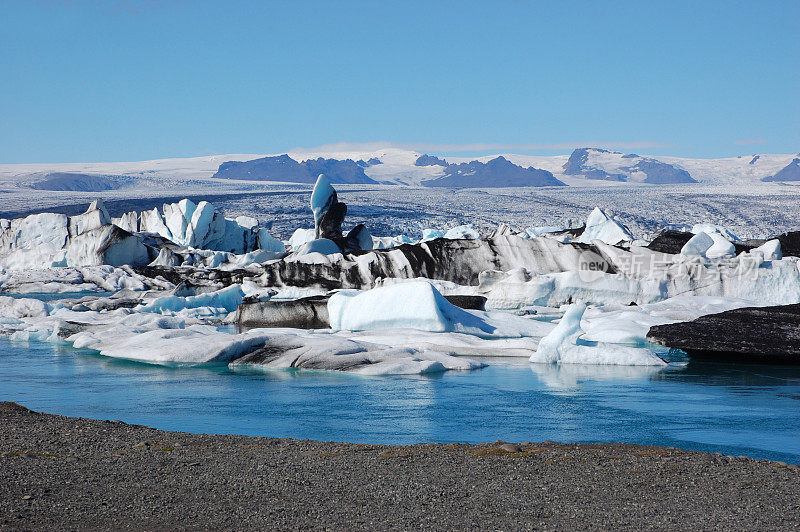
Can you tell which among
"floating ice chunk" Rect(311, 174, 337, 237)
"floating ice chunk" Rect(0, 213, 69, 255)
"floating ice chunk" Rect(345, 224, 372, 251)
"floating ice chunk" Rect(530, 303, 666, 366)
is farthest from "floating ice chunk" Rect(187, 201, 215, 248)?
"floating ice chunk" Rect(530, 303, 666, 366)

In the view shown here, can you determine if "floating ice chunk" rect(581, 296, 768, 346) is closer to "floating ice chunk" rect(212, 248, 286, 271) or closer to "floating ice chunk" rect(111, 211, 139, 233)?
"floating ice chunk" rect(212, 248, 286, 271)

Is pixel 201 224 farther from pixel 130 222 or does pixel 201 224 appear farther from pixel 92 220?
pixel 130 222

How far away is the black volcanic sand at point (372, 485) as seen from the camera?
3430mm

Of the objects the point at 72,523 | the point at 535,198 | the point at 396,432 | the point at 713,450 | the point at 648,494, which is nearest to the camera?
the point at 72,523

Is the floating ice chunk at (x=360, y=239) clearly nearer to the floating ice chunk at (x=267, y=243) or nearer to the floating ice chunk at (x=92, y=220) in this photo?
the floating ice chunk at (x=267, y=243)

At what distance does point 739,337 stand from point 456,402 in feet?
15.0

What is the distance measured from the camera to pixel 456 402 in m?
7.22

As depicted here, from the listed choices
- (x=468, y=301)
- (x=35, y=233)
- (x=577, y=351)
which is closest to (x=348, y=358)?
(x=577, y=351)

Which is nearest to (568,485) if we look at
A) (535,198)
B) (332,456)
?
(332,456)

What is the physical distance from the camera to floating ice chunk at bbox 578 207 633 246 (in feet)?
87.5

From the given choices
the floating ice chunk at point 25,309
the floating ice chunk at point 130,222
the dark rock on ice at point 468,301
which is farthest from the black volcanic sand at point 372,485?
the floating ice chunk at point 130,222

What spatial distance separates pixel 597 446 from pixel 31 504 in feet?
Answer: 10.6

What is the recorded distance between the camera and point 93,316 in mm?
14789

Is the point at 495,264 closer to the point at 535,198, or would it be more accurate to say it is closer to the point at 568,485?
the point at 568,485
